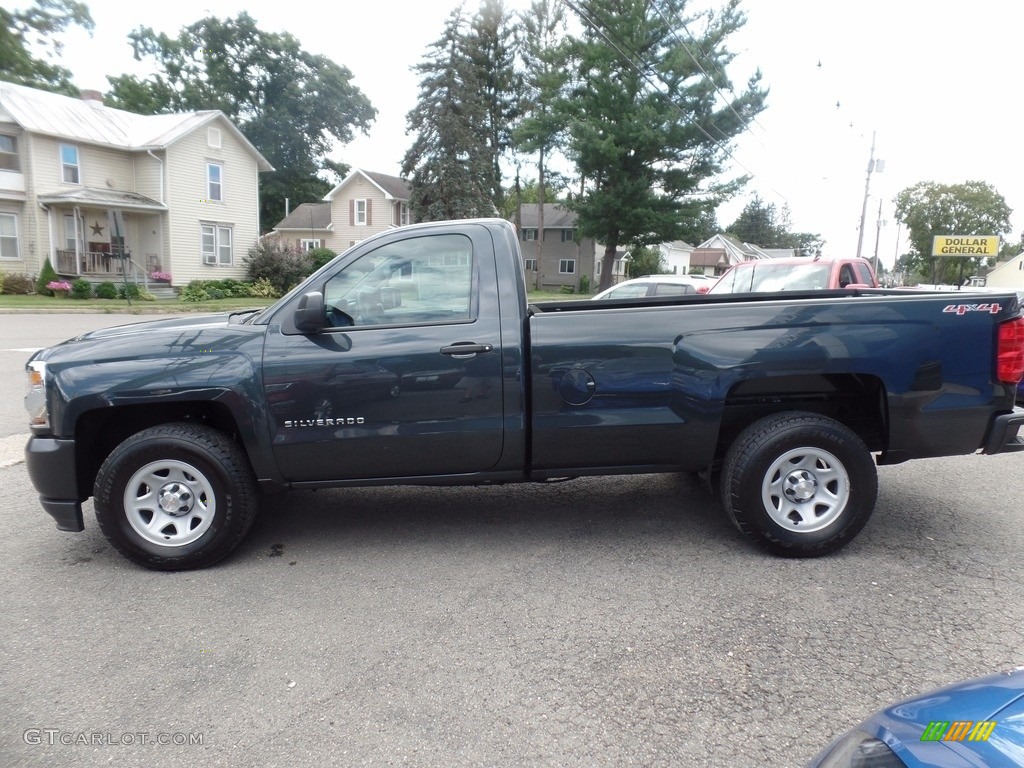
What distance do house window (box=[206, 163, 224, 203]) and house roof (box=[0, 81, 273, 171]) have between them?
73.3 inches

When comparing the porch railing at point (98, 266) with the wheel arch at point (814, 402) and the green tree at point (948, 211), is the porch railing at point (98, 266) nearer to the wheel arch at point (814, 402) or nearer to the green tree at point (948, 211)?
the wheel arch at point (814, 402)

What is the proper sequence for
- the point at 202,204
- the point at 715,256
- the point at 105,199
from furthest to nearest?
the point at 715,256, the point at 202,204, the point at 105,199

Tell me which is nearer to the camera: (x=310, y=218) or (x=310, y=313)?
(x=310, y=313)

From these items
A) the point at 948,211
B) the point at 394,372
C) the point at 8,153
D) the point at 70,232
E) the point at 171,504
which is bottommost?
the point at 171,504

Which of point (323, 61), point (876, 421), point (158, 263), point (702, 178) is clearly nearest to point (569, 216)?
point (702, 178)

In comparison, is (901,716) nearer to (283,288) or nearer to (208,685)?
(208,685)

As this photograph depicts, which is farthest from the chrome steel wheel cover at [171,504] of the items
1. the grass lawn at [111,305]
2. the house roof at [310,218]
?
the house roof at [310,218]

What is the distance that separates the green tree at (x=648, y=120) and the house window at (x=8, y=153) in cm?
2276

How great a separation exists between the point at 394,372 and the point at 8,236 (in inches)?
1231

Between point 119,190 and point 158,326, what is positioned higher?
point 119,190

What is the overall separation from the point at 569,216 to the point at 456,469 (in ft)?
171

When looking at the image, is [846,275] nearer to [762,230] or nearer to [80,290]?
[80,290]

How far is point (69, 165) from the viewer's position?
29531 millimetres
